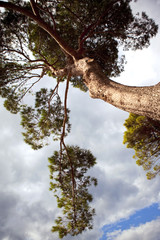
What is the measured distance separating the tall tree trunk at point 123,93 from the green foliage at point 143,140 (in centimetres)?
629

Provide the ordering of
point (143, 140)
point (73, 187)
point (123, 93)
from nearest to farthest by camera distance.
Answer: point (123, 93) → point (73, 187) → point (143, 140)

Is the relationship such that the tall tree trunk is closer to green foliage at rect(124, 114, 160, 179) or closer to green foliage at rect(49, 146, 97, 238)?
green foliage at rect(49, 146, 97, 238)

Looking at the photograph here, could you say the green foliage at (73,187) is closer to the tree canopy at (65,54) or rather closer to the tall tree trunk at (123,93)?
the tree canopy at (65,54)

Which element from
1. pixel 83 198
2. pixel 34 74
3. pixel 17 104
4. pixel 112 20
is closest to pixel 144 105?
pixel 83 198

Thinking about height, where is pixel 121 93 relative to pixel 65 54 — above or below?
below

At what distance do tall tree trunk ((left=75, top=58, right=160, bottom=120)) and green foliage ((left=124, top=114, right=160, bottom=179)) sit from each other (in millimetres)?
6286

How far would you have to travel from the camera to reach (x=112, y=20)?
5758 mm

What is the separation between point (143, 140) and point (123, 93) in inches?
294

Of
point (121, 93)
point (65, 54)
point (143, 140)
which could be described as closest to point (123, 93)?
point (121, 93)

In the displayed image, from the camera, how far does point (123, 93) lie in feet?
7.80

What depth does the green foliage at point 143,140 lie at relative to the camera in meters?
8.54

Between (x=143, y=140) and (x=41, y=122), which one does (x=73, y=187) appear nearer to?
(x=41, y=122)

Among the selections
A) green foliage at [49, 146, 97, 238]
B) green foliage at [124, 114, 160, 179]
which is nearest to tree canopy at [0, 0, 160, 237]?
green foliage at [49, 146, 97, 238]

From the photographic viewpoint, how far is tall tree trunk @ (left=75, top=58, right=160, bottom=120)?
6.29 ft
